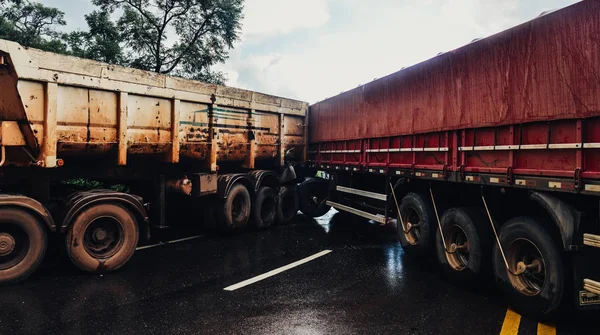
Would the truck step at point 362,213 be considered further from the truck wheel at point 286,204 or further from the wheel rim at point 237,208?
the wheel rim at point 237,208

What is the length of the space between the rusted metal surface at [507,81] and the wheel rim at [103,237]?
4776 millimetres

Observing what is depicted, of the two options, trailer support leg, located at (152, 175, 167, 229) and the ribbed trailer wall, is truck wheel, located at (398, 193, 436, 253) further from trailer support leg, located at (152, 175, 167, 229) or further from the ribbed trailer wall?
trailer support leg, located at (152, 175, 167, 229)

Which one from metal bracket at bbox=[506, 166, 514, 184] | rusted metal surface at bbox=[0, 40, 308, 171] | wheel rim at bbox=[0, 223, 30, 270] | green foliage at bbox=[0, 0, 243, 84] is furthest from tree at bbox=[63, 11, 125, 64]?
metal bracket at bbox=[506, 166, 514, 184]

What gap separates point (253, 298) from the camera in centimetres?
461

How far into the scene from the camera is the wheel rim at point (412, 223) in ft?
A: 21.2

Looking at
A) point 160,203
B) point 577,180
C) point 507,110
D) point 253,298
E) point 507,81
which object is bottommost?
point 253,298

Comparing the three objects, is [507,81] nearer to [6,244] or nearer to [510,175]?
[510,175]

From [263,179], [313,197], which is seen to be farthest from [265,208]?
[313,197]

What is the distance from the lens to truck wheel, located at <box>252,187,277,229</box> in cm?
904

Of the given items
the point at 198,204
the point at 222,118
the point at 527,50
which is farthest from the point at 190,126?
the point at 527,50

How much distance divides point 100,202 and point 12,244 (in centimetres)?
113

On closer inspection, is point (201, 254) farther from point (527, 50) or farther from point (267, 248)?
point (527, 50)

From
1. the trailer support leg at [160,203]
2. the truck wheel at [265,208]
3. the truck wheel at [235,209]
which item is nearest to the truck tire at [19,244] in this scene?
the trailer support leg at [160,203]

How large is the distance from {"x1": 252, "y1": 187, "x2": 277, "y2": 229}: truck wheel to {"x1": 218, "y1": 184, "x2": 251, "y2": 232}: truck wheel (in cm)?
27
